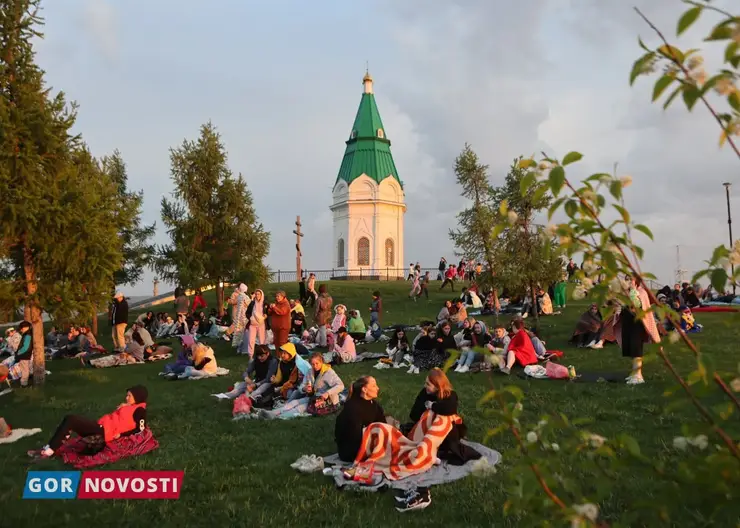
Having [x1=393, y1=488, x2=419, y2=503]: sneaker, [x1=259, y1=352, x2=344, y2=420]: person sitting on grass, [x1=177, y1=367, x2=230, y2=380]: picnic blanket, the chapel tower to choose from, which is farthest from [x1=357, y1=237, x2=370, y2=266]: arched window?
[x1=393, y1=488, x2=419, y2=503]: sneaker

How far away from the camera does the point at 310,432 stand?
8453mm

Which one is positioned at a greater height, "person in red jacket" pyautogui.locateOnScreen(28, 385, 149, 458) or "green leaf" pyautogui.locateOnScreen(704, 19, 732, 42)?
"green leaf" pyautogui.locateOnScreen(704, 19, 732, 42)

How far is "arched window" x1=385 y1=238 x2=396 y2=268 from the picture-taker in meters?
58.5

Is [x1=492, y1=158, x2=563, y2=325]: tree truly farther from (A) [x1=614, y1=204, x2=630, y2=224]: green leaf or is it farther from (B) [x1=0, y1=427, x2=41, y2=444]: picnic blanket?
(A) [x1=614, y1=204, x2=630, y2=224]: green leaf

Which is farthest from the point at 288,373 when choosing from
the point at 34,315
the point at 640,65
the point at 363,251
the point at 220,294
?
the point at 363,251

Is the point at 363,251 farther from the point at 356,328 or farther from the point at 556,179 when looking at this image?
the point at 556,179

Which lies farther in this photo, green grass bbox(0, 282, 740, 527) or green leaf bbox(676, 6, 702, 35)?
green grass bbox(0, 282, 740, 527)

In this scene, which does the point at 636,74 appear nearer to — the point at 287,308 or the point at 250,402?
the point at 250,402

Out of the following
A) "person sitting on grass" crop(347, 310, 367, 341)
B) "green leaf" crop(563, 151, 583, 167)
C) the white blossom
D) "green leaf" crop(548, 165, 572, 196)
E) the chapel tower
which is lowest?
"person sitting on grass" crop(347, 310, 367, 341)

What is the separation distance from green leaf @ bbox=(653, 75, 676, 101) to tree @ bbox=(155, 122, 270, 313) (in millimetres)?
29460

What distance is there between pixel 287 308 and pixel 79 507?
10.1m

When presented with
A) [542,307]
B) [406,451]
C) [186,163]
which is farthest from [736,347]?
[186,163]

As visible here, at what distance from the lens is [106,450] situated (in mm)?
7512

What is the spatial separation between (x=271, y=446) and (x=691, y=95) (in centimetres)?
722
